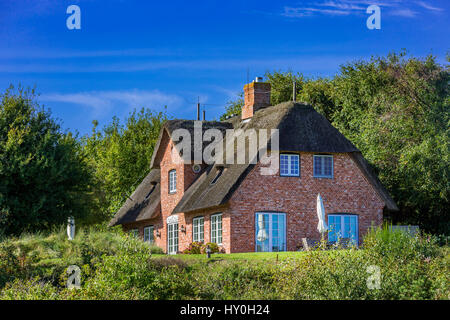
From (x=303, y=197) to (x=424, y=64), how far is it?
1450 centimetres

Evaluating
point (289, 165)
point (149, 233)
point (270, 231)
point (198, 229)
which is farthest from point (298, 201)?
point (149, 233)

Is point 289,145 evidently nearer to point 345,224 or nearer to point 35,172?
point 345,224

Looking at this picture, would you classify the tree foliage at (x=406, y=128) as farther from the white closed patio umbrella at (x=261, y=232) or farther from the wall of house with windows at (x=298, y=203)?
the white closed patio umbrella at (x=261, y=232)

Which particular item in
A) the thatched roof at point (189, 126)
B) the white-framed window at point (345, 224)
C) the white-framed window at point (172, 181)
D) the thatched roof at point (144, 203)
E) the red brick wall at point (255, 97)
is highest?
the red brick wall at point (255, 97)

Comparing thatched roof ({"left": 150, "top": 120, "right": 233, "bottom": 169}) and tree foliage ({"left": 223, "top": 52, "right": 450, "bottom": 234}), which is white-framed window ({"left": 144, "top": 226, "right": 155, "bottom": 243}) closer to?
thatched roof ({"left": 150, "top": 120, "right": 233, "bottom": 169})

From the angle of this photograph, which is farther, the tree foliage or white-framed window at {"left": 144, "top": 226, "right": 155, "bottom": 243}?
white-framed window at {"left": 144, "top": 226, "right": 155, "bottom": 243}

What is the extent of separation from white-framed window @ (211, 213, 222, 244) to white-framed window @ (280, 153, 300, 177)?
3.52 meters

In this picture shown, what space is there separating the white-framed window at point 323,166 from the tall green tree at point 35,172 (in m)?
12.7

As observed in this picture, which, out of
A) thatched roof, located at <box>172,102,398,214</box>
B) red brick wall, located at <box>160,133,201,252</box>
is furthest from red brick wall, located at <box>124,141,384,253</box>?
red brick wall, located at <box>160,133,201,252</box>

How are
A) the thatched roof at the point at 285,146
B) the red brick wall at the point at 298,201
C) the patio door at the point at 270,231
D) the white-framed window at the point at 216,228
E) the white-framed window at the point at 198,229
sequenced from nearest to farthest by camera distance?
the patio door at the point at 270,231 < the red brick wall at the point at 298,201 < the thatched roof at the point at 285,146 < the white-framed window at the point at 216,228 < the white-framed window at the point at 198,229

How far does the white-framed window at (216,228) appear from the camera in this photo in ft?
105

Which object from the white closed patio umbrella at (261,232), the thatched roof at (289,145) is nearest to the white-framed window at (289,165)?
the thatched roof at (289,145)

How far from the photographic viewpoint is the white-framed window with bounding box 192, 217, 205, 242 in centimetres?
3403

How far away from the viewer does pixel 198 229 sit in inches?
1357
